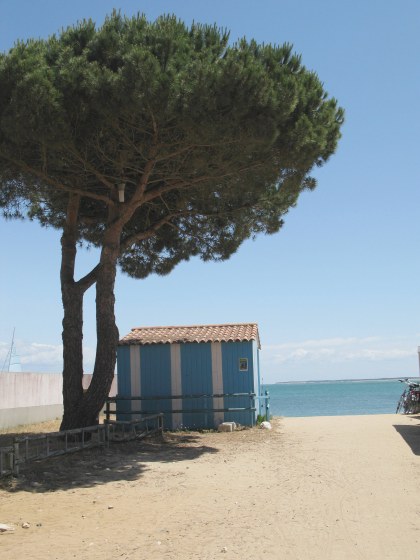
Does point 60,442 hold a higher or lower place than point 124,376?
lower

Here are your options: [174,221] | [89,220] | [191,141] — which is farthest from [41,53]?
[174,221]

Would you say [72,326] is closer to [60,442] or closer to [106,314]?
[106,314]

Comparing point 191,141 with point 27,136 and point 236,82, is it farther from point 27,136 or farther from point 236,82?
point 27,136

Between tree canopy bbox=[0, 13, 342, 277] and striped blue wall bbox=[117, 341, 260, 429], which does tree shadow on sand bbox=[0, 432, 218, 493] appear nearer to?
striped blue wall bbox=[117, 341, 260, 429]

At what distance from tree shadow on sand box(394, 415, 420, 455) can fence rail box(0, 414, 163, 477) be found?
20.2ft

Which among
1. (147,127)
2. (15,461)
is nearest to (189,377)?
Answer: (147,127)

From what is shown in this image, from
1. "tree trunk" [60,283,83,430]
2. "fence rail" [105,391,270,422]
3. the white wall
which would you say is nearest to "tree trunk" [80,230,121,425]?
"tree trunk" [60,283,83,430]

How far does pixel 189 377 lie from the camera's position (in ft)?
55.1

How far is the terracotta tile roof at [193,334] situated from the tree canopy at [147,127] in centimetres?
323

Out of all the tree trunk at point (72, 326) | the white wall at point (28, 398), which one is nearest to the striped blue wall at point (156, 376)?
the tree trunk at point (72, 326)

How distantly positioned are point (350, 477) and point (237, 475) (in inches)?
72.9

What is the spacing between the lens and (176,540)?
20.2 ft

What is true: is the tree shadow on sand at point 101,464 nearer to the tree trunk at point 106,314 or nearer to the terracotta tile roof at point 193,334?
the tree trunk at point 106,314

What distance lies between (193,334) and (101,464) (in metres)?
7.43
